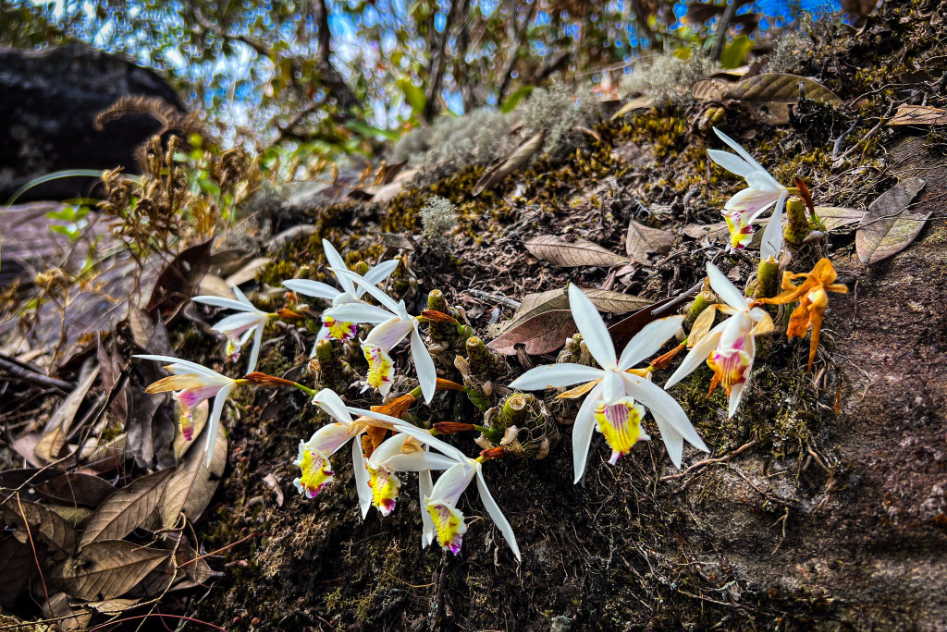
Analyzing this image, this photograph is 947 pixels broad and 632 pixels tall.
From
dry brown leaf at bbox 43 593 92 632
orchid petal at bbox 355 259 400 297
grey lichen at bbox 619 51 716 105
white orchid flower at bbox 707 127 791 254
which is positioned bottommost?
dry brown leaf at bbox 43 593 92 632

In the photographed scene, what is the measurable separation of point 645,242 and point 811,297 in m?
0.64

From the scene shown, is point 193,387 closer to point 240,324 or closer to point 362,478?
point 240,324

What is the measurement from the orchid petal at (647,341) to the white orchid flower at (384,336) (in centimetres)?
47

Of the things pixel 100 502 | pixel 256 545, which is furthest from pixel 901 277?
pixel 100 502

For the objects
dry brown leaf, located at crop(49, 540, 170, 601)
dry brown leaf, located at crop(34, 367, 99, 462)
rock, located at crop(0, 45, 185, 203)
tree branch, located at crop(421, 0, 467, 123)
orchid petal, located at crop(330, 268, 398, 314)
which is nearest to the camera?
orchid petal, located at crop(330, 268, 398, 314)

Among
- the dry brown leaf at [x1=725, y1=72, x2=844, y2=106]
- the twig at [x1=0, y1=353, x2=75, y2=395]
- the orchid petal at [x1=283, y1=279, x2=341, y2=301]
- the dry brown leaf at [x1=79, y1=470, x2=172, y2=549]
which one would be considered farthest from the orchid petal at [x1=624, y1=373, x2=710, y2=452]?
the twig at [x1=0, y1=353, x2=75, y2=395]

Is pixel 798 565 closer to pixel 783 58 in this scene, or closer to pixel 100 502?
pixel 783 58

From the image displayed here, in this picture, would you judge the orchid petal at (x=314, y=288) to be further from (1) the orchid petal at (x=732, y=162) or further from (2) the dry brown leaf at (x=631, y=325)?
(1) the orchid petal at (x=732, y=162)

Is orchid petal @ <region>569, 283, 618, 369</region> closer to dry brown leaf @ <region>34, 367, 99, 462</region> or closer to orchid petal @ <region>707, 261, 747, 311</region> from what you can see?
orchid petal @ <region>707, 261, 747, 311</region>

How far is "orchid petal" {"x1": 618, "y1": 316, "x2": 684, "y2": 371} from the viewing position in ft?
3.49

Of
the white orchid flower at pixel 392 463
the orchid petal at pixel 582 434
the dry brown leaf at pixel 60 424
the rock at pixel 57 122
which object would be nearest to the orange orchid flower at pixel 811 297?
the orchid petal at pixel 582 434

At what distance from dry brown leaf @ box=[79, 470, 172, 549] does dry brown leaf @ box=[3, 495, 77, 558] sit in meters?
0.05

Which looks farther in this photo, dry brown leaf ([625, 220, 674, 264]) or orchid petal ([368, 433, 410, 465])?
dry brown leaf ([625, 220, 674, 264])

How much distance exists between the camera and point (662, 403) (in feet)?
3.53
